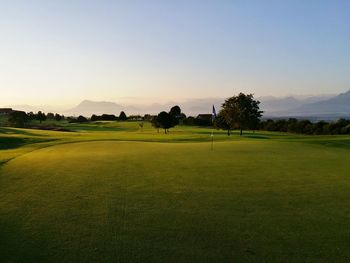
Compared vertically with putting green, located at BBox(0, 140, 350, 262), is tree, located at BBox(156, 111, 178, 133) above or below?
above

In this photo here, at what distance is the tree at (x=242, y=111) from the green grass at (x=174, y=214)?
43.7 meters

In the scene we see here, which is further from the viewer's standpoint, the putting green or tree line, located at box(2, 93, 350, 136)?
tree line, located at box(2, 93, 350, 136)

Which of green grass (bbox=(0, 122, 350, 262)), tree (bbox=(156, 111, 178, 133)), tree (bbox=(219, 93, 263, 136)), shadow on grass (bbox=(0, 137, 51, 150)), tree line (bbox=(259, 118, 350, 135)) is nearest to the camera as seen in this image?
green grass (bbox=(0, 122, 350, 262))

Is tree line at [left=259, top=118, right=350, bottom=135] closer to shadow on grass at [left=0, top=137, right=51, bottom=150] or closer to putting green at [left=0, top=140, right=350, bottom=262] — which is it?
shadow on grass at [left=0, top=137, right=51, bottom=150]

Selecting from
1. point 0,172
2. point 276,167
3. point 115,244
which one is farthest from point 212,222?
point 0,172

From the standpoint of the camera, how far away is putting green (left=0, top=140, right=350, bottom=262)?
709cm

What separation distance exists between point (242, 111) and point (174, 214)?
169ft

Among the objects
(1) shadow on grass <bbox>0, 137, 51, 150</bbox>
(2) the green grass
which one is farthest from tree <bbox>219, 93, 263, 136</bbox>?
(2) the green grass

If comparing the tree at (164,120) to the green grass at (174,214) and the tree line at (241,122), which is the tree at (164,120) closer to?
the tree line at (241,122)

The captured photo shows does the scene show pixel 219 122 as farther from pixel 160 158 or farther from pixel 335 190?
pixel 335 190

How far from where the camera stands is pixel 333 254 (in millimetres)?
6961

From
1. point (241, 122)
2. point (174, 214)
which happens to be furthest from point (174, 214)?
point (241, 122)

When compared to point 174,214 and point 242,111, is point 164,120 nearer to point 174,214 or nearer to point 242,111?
point 242,111

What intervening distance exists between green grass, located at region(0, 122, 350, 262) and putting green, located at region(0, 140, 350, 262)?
19 mm
